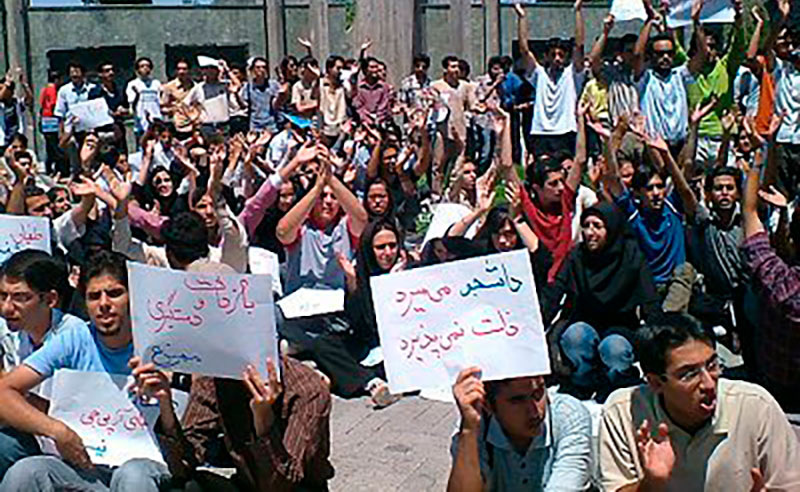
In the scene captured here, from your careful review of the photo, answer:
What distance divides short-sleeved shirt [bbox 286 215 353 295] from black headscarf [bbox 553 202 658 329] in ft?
5.24

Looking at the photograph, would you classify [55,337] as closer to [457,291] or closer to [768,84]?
[457,291]

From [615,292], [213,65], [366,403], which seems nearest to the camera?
[615,292]

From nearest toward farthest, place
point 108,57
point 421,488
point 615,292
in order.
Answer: point 421,488 → point 615,292 → point 108,57

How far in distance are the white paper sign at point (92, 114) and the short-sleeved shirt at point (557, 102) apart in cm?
506

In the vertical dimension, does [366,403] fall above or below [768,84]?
below

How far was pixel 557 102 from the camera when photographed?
481 inches

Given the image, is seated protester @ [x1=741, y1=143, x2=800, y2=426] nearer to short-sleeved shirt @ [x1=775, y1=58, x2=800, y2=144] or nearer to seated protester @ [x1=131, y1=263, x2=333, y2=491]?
seated protester @ [x1=131, y1=263, x2=333, y2=491]

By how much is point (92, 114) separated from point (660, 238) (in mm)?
8678

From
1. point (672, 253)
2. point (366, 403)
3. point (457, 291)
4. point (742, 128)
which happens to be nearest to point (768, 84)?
point (742, 128)

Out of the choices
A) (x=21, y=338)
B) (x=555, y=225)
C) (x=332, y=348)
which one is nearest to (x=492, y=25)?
(x=555, y=225)

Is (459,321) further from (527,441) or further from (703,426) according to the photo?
(703,426)

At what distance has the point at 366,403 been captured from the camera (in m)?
7.05

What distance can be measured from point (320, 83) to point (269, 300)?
9.91 meters

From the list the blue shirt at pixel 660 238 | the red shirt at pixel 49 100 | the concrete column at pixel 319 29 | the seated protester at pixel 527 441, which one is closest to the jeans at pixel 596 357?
the blue shirt at pixel 660 238
